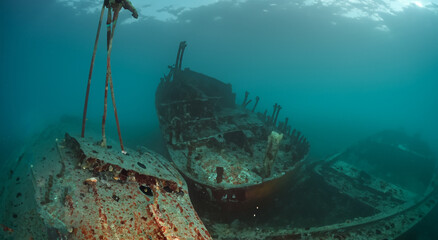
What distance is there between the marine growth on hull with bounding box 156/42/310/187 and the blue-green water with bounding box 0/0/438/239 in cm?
556

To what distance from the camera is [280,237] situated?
391 cm

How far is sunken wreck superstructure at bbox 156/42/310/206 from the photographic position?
5.09 m

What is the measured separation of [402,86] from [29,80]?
206m

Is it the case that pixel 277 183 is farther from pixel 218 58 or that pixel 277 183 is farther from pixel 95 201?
pixel 218 58

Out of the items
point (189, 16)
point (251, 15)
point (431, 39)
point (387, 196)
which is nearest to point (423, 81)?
point (431, 39)

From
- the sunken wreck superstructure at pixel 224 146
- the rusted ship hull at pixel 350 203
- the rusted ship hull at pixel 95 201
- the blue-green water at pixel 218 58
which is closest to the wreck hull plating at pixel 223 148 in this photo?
the sunken wreck superstructure at pixel 224 146

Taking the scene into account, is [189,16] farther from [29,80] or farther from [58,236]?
[29,80]

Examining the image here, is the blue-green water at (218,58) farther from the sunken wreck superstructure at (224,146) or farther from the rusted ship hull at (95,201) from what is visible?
the rusted ship hull at (95,201)

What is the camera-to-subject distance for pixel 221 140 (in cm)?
704

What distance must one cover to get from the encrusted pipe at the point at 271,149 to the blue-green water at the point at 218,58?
10002 millimetres

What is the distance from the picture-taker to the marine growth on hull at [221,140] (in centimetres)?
547

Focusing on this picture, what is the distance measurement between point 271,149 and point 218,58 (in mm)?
106366

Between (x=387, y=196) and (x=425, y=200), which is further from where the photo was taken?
(x=387, y=196)

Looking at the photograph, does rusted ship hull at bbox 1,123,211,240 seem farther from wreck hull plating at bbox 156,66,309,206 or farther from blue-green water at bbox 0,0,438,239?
blue-green water at bbox 0,0,438,239
